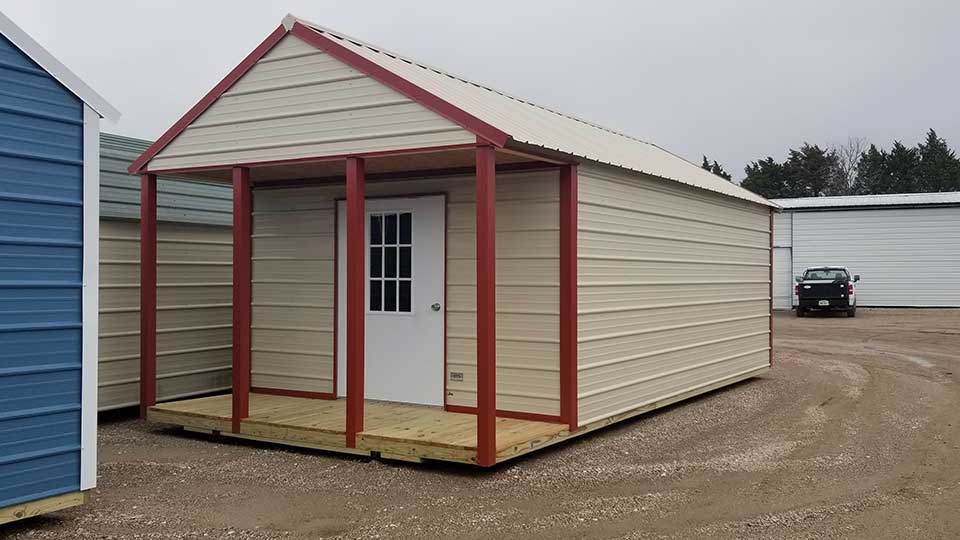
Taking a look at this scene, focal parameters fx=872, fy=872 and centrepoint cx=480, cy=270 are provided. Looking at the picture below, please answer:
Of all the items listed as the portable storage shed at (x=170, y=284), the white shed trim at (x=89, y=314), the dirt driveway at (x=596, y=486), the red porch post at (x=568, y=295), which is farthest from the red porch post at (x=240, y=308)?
the red porch post at (x=568, y=295)

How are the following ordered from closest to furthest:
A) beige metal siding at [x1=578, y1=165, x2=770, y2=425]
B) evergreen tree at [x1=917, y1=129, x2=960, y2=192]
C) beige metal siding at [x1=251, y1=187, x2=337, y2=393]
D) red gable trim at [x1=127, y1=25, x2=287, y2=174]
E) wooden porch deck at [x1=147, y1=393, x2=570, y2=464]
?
wooden porch deck at [x1=147, y1=393, x2=570, y2=464] < red gable trim at [x1=127, y1=25, x2=287, y2=174] < beige metal siding at [x1=578, y1=165, x2=770, y2=425] < beige metal siding at [x1=251, y1=187, x2=337, y2=393] < evergreen tree at [x1=917, y1=129, x2=960, y2=192]

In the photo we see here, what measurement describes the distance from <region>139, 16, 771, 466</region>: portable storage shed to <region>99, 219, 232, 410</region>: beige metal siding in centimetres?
83

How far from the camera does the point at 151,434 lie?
789 centimetres

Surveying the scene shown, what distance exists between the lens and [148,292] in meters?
7.89

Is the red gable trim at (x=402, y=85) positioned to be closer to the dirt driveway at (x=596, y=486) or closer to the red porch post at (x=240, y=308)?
the red porch post at (x=240, y=308)

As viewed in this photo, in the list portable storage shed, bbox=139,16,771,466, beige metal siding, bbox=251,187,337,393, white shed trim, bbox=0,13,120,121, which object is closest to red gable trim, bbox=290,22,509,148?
portable storage shed, bbox=139,16,771,466

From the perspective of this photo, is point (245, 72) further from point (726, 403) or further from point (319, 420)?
point (726, 403)

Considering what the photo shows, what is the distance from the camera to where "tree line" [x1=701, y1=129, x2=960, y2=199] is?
4847cm

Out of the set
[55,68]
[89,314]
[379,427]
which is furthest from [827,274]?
[55,68]

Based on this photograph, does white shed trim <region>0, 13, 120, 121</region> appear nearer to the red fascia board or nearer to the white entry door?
the red fascia board

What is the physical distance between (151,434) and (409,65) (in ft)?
13.3

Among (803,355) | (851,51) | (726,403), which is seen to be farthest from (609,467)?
(851,51)

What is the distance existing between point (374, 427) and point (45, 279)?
2.80 m

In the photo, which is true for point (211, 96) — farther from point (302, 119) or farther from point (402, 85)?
point (402, 85)
